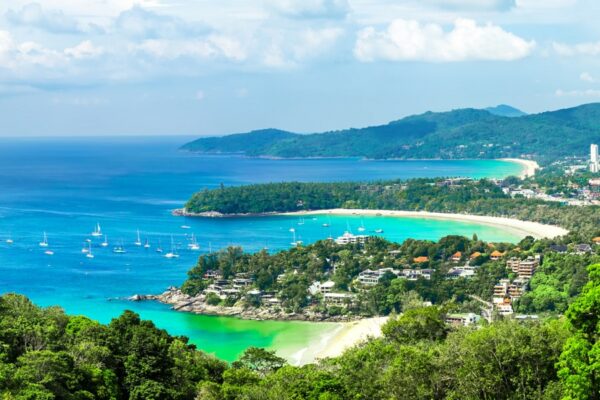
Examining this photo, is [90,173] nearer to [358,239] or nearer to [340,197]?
[340,197]

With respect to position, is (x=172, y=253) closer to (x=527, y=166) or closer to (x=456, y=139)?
(x=527, y=166)

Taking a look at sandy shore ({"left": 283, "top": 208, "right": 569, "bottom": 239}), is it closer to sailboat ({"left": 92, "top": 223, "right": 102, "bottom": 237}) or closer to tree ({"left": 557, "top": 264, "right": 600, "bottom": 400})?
sailboat ({"left": 92, "top": 223, "right": 102, "bottom": 237})

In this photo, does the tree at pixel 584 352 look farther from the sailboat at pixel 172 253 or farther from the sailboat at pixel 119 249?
the sailboat at pixel 119 249

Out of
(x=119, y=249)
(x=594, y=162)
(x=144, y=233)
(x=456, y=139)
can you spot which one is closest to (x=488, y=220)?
(x=144, y=233)

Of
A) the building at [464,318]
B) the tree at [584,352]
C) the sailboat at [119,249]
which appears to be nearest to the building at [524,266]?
the building at [464,318]

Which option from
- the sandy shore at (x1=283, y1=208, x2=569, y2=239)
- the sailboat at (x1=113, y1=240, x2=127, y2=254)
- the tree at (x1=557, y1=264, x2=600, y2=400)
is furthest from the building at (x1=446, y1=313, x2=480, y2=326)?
the sandy shore at (x1=283, y1=208, x2=569, y2=239)

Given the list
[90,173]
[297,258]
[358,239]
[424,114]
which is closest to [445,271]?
[297,258]

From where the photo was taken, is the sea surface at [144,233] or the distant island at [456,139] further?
the distant island at [456,139]
